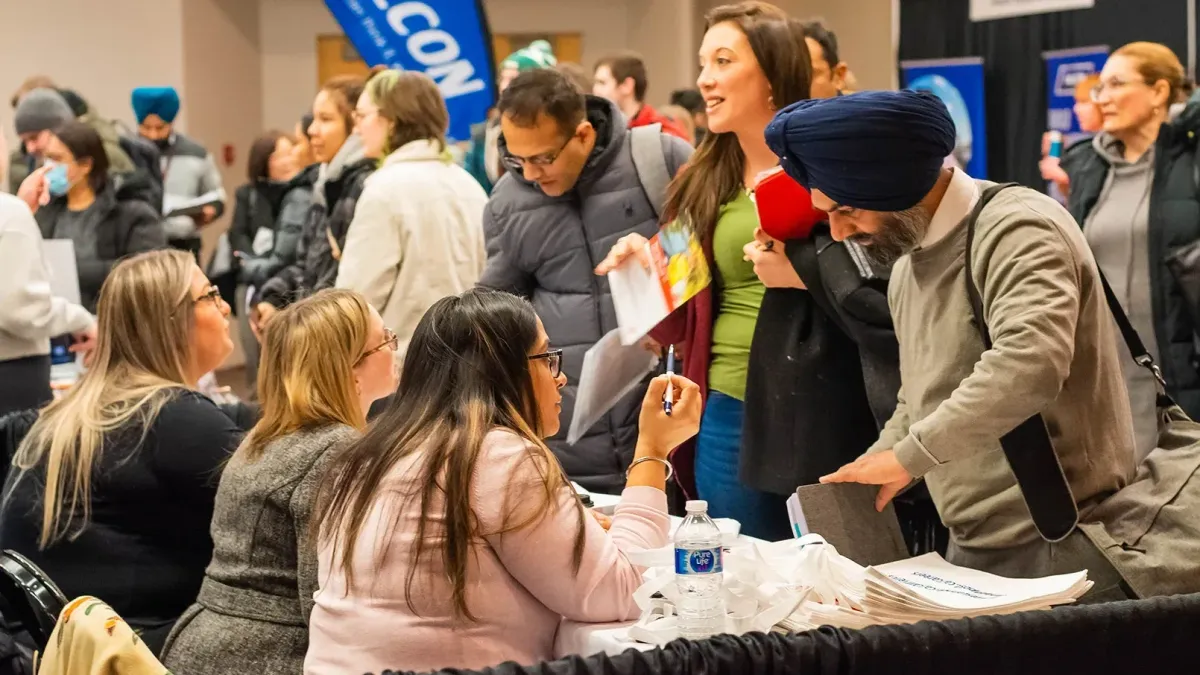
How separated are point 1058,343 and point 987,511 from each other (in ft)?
1.15

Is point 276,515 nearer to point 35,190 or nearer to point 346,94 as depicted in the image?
point 346,94

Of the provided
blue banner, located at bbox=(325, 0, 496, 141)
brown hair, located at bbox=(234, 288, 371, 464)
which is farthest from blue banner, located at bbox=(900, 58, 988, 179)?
brown hair, located at bbox=(234, 288, 371, 464)

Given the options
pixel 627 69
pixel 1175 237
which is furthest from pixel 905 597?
pixel 627 69

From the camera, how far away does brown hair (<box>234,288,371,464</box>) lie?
8.40ft

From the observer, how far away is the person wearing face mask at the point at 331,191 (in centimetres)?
466

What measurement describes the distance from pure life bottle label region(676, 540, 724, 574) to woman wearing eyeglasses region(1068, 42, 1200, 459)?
9.27 feet

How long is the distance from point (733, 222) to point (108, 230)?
3306 mm

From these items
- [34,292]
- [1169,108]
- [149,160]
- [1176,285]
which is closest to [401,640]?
[34,292]

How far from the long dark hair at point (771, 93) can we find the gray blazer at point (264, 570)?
3.12ft

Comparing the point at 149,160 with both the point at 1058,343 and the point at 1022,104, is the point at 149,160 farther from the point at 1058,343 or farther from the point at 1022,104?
the point at 1058,343

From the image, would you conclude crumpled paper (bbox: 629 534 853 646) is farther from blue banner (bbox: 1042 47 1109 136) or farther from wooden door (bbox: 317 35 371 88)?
wooden door (bbox: 317 35 371 88)

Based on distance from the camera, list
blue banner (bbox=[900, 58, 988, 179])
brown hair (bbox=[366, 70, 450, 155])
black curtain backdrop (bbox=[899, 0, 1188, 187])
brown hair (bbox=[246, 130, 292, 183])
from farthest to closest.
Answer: blue banner (bbox=[900, 58, 988, 179]) → brown hair (bbox=[246, 130, 292, 183]) → black curtain backdrop (bbox=[899, 0, 1188, 187]) → brown hair (bbox=[366, 70, 450, 155])

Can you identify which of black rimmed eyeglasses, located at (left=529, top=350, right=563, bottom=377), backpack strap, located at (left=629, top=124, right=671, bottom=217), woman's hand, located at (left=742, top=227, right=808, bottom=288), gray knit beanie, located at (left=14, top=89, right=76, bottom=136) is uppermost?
gray knit beanie, located at (left=14, top=89, right=76, bottom=136)

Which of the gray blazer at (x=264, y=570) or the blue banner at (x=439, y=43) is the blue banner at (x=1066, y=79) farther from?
the gray blazer at (x=264, y=570)
